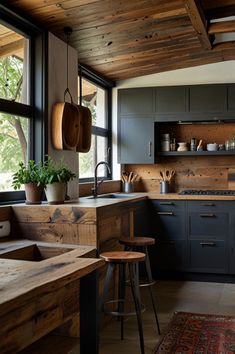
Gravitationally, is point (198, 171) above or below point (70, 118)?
below

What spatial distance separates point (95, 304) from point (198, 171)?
397cm

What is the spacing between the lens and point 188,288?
15.6 feet

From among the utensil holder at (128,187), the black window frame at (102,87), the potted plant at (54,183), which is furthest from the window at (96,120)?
the potted plant at (54,183)

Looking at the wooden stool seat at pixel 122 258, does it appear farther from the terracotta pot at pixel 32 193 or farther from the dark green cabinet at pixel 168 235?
the dark green cabinet at pixel 168 235

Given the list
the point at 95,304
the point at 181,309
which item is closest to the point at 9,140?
the point at 95,304

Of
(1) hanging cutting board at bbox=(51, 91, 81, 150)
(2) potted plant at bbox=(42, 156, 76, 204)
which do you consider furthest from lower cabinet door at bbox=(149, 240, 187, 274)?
(2) potted plant at bbox=(42, 156, 76, 204)

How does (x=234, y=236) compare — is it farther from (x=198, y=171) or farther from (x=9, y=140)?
(x=9, y=140)

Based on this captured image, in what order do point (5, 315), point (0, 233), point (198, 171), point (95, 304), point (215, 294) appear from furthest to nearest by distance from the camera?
point (198, 171)
point (215, 294)
point (0, 233)
point (95, 304)
point (5, 315)

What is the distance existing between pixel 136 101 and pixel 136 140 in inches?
19.7

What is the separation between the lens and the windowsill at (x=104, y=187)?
479 cm

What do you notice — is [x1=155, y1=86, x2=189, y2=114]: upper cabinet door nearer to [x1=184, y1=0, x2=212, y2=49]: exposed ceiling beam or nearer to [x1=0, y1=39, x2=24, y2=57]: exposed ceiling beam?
[x1=184, y1=0, x2=212, y2=49]: exposed ceiling beam

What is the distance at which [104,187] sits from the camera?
539 cm

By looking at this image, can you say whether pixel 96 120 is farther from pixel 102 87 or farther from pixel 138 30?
pixel 138 30

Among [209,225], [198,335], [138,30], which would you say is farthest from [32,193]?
[209,225]
